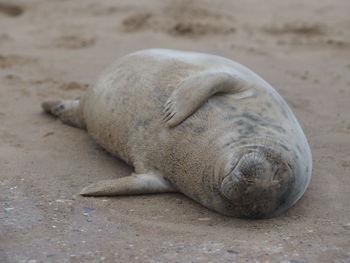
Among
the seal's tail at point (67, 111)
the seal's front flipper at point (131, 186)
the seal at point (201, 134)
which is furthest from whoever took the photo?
the seal's tail at point (67, 111)

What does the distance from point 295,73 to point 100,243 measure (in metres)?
3.79

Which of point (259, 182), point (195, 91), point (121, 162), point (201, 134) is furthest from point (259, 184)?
point (121, 162)

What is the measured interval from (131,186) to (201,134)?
0.48 metres

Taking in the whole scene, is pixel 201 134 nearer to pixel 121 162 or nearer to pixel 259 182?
pixel 259 182

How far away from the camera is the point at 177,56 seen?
428cm

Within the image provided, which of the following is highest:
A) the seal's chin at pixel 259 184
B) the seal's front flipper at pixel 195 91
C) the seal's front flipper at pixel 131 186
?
the seal's front flipper at pixel 195 91

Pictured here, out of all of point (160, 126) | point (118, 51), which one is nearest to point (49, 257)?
point (160, 126)

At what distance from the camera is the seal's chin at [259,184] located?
10.4ft

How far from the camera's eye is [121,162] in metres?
4.32

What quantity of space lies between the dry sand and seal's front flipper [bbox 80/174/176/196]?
6 centimetres

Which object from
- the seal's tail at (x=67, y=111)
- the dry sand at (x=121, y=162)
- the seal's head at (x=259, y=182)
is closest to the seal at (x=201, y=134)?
the seal's head at (x=259, y=182)

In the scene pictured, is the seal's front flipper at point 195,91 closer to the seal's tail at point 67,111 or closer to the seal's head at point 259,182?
the seal's head at point 259,182

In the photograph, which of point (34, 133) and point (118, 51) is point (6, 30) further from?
point (34, 133)

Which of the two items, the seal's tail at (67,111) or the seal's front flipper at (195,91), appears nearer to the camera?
the seal's front flipper at (195,91)
